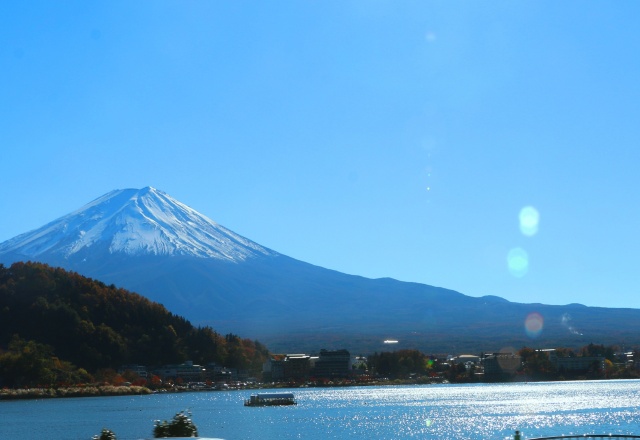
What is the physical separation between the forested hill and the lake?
16.3 m

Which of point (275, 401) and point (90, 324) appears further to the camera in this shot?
point (90, 324)

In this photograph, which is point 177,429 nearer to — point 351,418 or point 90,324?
point 351,418

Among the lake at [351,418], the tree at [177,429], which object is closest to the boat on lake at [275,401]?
the lake at [351,418]

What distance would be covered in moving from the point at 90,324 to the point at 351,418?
46926 mm

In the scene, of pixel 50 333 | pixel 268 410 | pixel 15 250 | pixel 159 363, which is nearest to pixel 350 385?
pixel 159 363

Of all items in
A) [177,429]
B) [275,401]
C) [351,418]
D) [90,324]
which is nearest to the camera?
[177,429]

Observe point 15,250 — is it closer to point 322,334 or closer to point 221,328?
point 221,328

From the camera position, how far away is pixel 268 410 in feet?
210

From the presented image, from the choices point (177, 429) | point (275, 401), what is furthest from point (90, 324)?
point (177, 429)

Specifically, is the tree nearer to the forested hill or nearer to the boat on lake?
the boat on lake

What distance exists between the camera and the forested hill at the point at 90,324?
91.3 m

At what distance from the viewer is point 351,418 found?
171 ft

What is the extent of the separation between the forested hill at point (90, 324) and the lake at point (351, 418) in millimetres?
16289

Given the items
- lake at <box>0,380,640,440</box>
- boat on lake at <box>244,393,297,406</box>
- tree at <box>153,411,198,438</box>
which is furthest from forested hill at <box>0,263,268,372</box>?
tree at <box>153,411,198,438</box>
